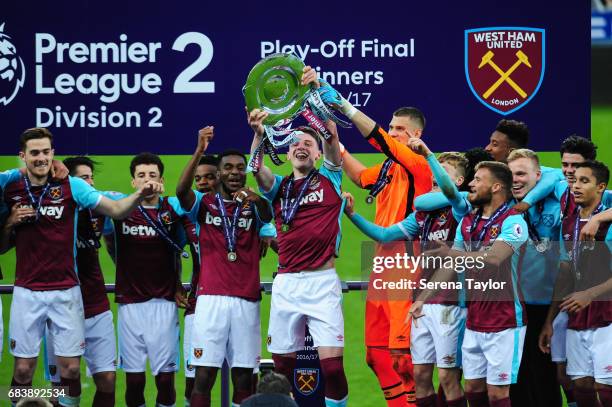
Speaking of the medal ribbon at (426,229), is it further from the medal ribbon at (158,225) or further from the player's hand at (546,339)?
the medal ribbon at (158,225)

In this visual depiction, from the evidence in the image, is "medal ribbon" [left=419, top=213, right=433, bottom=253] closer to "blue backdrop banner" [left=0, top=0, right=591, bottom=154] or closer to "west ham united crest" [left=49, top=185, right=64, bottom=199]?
"blue backdrop banner" [left=0, top=0, right=591, bottom=154]

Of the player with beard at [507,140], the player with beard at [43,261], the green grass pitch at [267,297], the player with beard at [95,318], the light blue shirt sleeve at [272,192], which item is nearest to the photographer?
the player with beard at [43,261]

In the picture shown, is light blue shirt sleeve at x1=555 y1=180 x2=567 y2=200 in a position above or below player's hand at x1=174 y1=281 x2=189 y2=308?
above

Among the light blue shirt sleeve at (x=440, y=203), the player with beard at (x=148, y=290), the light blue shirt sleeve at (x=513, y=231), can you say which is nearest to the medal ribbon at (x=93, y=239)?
the player with beard at (x=148, y=290)

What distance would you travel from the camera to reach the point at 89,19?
9094mm

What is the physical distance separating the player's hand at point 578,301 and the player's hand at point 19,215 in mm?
3317

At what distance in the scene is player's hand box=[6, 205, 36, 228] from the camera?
7.23 metres

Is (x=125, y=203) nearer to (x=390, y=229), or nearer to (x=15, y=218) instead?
(x=15, y=218)

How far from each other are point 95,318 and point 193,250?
788 millimetres

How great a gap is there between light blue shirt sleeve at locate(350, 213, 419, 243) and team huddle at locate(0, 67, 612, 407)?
1cm

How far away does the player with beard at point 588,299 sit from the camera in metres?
6.89

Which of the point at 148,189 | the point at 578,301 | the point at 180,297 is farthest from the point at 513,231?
the point at 180,297

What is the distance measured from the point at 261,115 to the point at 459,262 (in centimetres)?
152

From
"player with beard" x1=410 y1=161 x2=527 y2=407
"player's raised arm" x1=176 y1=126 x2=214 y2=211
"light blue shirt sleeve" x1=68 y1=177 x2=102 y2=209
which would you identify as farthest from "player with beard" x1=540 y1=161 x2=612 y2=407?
"light blue shirt sleeve" x1=68 y1=177 x2=102 y2=209
